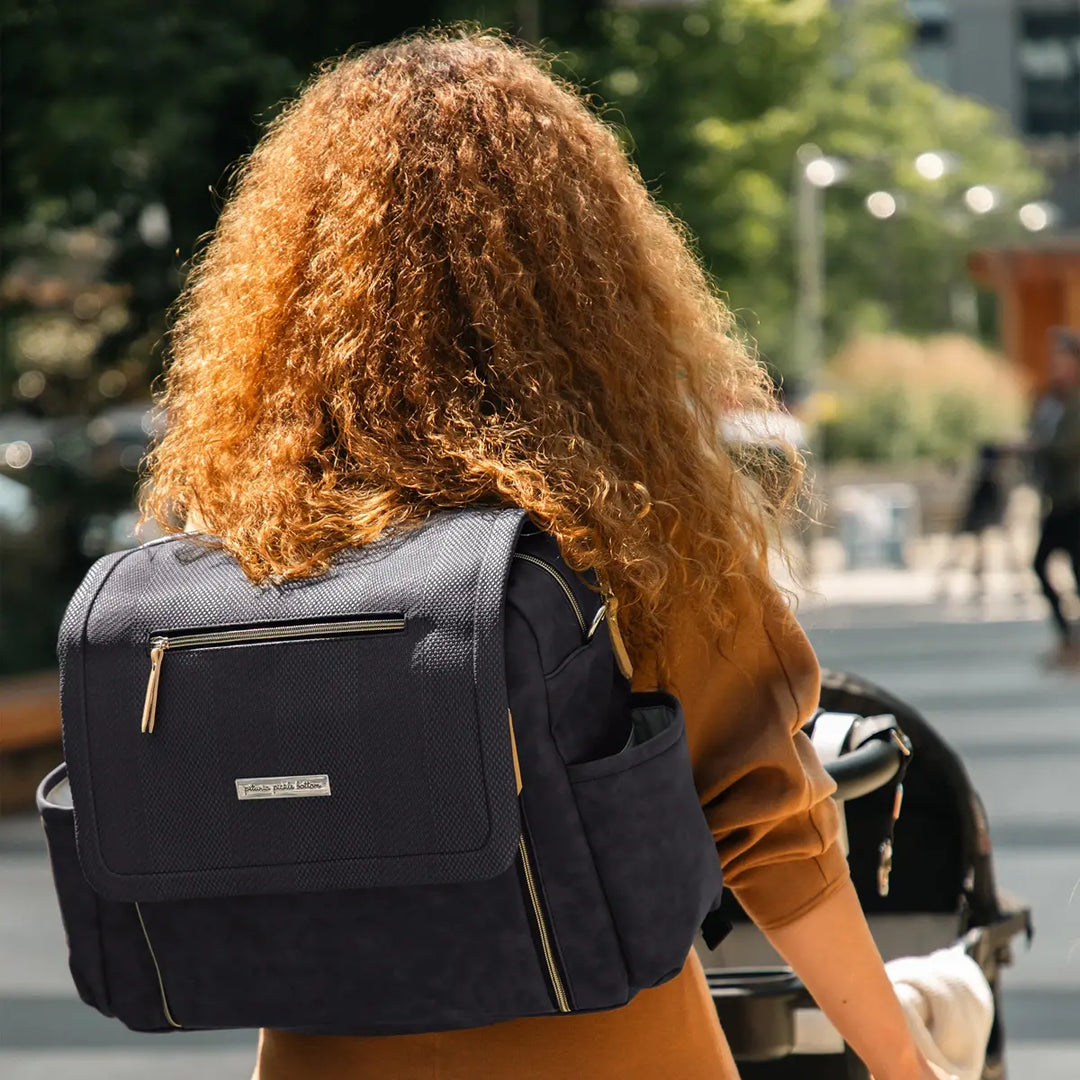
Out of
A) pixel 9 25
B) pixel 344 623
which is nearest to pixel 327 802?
pixel 344 623

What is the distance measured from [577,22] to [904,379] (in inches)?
698

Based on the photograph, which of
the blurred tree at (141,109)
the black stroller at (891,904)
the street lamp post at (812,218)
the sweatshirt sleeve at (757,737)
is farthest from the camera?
the street lamp post at (812,218)

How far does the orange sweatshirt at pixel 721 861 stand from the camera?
1.47 metres

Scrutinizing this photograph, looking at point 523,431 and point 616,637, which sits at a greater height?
point 523,431

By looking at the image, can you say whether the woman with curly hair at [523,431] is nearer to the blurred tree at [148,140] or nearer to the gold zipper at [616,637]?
the gold zipper at [616,637]

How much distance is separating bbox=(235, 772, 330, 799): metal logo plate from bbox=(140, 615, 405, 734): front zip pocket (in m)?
0.09

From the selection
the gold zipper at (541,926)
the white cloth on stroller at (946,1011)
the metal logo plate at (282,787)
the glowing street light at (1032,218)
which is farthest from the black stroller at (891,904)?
the glowing street light at (1032,218)

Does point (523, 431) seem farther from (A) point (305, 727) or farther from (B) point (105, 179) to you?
(B) point (105, 179)

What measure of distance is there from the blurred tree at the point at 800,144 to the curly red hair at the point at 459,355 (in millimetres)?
819

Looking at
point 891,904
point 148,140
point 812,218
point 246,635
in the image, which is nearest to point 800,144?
point 812,218

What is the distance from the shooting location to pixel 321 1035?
1508 millimetres

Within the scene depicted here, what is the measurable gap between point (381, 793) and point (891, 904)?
1310mm

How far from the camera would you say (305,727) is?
4.51ft

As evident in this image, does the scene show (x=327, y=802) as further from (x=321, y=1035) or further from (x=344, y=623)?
(x=321, y=1035)
